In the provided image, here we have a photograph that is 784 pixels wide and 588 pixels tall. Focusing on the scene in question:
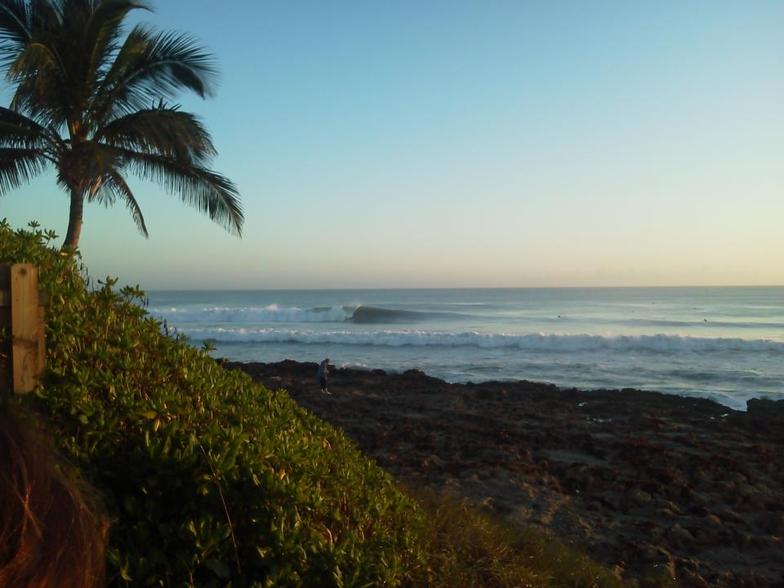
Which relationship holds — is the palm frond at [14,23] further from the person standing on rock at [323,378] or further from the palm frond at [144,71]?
the person standing on rock at [323,378]

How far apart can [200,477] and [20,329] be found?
1.08 meters

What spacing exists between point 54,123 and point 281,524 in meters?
9.13

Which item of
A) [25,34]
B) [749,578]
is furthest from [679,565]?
[25,34]

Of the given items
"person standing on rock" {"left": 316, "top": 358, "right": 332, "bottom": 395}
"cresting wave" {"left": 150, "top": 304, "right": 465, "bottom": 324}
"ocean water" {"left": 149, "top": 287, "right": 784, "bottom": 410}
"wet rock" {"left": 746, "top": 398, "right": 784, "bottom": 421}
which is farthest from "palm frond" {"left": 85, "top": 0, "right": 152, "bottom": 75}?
"cresting wave" {"left": 150, "top": 304, "right": 465, "bottom": 324}

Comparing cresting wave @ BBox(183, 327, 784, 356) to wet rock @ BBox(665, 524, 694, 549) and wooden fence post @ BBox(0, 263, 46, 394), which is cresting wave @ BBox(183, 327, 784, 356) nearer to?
wet rock @ BBox(665, 524, 694, 549)

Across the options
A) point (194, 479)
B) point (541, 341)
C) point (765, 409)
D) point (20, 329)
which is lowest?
point (765, 409)

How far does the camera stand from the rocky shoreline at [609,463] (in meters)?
6.26

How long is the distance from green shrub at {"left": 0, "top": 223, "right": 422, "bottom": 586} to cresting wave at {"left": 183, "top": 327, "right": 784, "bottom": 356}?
81.3 ft

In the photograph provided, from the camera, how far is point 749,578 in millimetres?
5547

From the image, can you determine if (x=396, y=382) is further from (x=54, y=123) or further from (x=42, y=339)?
(x=42, y=339)

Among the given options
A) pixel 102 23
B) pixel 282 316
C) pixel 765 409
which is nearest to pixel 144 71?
pixel 102 23

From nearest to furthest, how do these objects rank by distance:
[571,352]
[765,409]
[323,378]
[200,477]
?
[200,477] → [765,409] → [323,378] → [571,352]

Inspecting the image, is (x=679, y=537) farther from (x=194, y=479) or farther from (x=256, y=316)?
(x=256, y=316)

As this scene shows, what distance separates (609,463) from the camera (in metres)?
9.35
